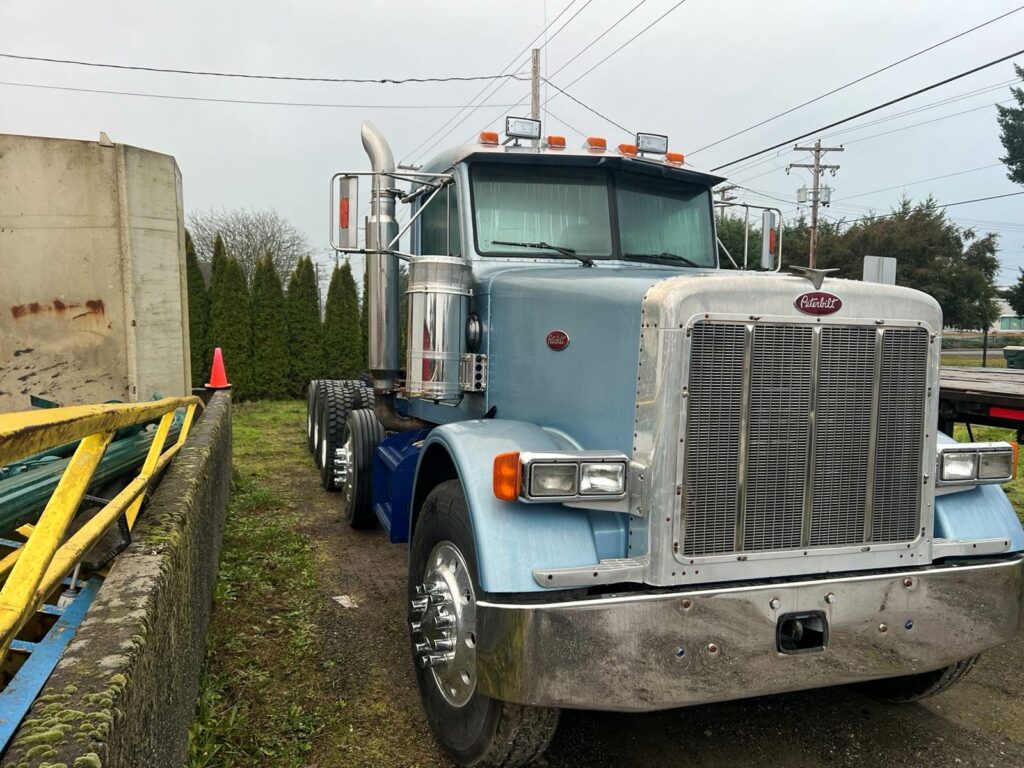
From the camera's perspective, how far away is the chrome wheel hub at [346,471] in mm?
5992

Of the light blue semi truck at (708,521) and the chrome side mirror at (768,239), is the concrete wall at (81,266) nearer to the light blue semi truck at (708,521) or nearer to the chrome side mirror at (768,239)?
the light blue semi truck at (708,521)

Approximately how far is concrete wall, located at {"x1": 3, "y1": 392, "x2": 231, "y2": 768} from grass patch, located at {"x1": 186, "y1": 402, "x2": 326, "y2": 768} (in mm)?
160

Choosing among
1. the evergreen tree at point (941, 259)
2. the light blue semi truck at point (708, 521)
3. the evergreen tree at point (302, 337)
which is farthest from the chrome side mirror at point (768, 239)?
the evergreen tree at point (941, 259)

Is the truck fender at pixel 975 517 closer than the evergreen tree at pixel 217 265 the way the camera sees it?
Yes

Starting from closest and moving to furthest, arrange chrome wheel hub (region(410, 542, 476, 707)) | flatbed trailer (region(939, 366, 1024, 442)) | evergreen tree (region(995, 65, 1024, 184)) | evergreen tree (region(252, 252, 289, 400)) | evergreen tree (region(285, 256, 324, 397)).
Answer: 1. chrome wheel hub (region(410, 542, 476, 707))
2. flatbed trailer (region(939, 366, 1024, 442))
3. evergreen tree (region(252, 252, 289, 400))
4. evergreen tree (region(285, 256, 324, 397))
5. evergreen tree (region(995, 65, 1024, 184))

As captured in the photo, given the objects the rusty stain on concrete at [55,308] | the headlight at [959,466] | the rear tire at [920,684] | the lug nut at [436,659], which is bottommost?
the rear tire at [920,684]

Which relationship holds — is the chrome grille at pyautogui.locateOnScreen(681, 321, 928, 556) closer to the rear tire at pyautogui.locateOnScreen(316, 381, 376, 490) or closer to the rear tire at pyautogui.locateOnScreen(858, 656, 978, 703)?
the rear tire at pyautogui.locateOnScreen(858, 656, 978, 703)

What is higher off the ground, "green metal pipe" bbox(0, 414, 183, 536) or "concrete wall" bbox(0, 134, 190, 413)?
"concrete wall" bbox(0, 134, 190, 413)

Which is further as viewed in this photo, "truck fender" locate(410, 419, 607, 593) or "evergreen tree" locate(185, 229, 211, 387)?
"evergreen tree" locate(185, 229, 211, 387)

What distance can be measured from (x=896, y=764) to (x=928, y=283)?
29360 mm

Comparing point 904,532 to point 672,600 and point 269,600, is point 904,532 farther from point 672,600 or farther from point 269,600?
point 269,600

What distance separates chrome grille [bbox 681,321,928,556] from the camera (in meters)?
2.56

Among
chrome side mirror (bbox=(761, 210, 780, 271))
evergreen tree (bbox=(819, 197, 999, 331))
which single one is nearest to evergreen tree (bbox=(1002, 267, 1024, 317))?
evergreen tree (bbox=(819, 197, 999, 331))

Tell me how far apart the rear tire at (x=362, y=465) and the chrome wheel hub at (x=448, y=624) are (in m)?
2.61
